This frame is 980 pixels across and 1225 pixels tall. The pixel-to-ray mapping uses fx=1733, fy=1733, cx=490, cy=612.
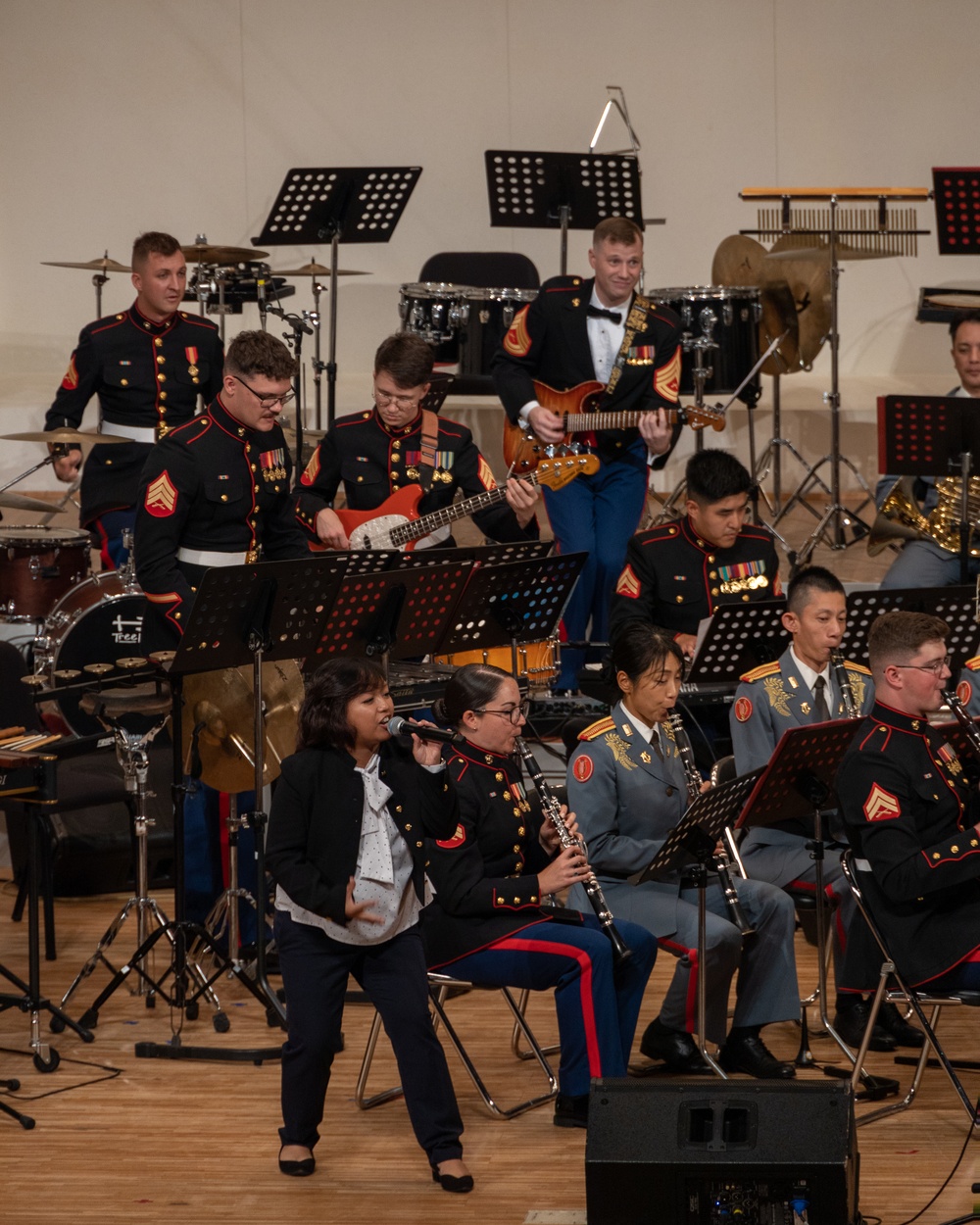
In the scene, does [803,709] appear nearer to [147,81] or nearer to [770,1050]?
[770,1050]

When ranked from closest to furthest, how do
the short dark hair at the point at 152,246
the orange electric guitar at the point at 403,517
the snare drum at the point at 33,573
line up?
1. the orange electric guitar at the point at 403,517
2. the short dark hair at the point at 152,246
3. the snare drum at the point at 33,573

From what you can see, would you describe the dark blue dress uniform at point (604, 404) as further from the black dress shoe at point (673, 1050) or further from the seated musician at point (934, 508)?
the black dress shoe at point (673, 1050)

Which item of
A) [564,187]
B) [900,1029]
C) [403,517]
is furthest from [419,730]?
[564,187]

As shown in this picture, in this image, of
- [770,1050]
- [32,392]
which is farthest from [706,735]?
[32,392]

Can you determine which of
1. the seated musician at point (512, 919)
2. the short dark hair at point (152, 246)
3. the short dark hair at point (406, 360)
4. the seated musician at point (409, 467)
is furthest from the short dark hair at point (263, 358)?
the short dark hair at point (152, 246)

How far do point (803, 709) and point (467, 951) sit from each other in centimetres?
145

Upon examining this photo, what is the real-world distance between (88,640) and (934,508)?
11.7 ft

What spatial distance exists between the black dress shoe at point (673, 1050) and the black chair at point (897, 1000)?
0.47 meters

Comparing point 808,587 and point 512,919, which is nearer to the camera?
point 512,919

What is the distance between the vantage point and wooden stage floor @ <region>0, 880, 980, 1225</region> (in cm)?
416

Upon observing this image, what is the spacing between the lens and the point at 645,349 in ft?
23.8

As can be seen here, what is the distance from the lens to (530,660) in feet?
21.4

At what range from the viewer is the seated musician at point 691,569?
6.27 m

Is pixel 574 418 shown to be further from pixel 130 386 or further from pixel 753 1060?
pixel 753 1060
